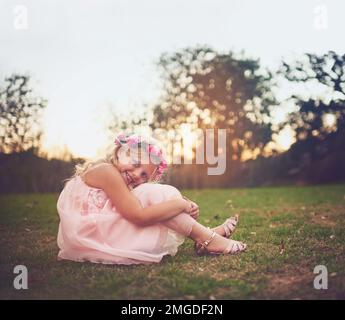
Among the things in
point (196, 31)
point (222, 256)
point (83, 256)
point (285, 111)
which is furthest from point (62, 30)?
point (285, 111)

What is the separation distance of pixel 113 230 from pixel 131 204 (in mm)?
213

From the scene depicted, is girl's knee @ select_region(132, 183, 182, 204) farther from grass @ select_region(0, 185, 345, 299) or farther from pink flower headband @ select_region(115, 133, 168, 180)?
grass @ select_region(0, 185, 345, 299)

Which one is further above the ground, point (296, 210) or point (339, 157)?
point (339, 157)

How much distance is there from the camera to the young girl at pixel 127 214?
2.44 metres

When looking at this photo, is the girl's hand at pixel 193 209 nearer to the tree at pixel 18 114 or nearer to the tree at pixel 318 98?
the tree at pixel 318 98

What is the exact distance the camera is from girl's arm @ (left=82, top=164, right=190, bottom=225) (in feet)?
7.91


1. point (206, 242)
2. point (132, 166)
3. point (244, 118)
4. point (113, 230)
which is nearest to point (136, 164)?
point (132, 166)

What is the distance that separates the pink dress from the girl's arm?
48 mm

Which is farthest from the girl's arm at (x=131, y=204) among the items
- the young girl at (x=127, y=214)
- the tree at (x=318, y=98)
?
the tree at (x=318, y=98)

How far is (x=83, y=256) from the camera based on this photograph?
2.54 metres

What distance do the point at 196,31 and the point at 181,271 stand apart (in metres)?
3.01

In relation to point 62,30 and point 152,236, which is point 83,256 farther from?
point 62,30

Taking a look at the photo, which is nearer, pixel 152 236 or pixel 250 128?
pixel 152 236

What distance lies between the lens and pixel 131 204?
241 centimetres
